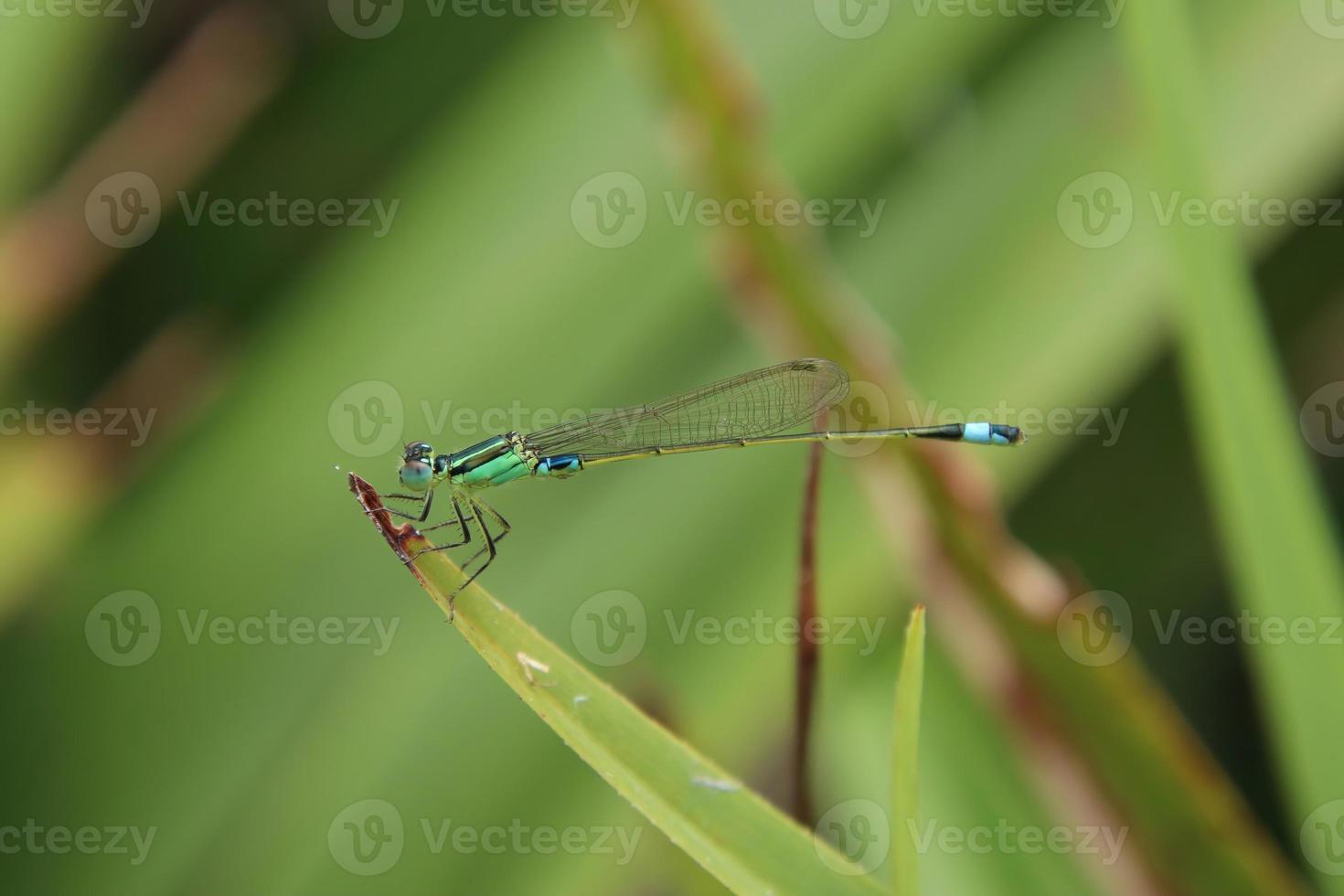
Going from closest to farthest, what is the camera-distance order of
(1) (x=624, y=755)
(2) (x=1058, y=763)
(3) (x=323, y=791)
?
1. (1) (x=624, y=755)
2. (2) (x=1058, y=763)
3. (3) (x=323, y=791)

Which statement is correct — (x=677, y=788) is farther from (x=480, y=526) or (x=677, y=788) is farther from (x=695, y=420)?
(x=695, y=420)

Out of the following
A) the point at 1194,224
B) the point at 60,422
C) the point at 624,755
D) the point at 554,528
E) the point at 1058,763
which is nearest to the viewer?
the point at 624,755

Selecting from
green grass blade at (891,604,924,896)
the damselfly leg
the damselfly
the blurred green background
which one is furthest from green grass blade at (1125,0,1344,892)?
the damselfly leg

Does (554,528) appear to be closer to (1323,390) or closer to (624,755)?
(624,755)

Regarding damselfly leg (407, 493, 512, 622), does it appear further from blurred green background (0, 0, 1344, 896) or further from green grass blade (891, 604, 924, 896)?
green grass blade (891, 604, 924, 896)

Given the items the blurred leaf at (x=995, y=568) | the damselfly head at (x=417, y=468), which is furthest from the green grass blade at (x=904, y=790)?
the damselfly head at (x=417, y=468)

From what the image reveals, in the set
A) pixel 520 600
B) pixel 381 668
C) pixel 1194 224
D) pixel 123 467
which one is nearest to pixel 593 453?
pixel 520 600

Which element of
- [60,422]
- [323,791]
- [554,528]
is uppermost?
[60,422]

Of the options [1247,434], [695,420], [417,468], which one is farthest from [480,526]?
[1247,434]

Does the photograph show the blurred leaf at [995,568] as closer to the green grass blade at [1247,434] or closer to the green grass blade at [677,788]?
the green grass blade at [1247,434]
